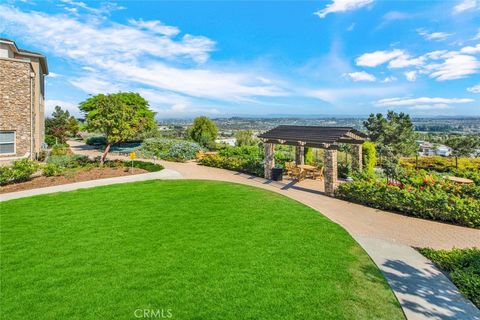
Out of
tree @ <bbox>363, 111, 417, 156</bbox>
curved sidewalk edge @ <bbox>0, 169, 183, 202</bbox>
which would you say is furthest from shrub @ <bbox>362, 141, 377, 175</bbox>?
tree @ <bbox>363, 111, 417, 156</bbox>

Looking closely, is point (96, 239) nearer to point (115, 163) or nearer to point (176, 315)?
Answer: point (176, 315)

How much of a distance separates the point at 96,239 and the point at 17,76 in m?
14.2

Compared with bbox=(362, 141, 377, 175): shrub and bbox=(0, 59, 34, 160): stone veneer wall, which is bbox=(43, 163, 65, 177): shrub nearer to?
bbox=(0, 59, 34, 160): stone veneer wall

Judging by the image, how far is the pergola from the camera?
11305mm

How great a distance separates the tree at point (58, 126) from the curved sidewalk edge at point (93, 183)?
20.9 meters

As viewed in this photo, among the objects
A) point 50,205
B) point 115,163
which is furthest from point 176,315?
point 115,163

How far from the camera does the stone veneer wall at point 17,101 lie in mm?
14594

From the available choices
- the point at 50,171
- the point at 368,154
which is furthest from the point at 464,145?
the point at 50,171

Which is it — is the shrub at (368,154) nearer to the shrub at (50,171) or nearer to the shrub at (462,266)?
the shrub at (462,266)

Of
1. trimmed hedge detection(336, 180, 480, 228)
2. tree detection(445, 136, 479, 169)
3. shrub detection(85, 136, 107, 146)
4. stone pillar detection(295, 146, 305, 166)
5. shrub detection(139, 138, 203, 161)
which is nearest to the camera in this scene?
trimmed hedge detection(336, 180, 480, 228)

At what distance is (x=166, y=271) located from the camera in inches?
202

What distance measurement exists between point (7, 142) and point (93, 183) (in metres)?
6.80

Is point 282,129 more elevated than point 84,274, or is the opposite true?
point 282,129

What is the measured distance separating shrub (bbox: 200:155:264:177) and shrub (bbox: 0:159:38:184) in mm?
9822
